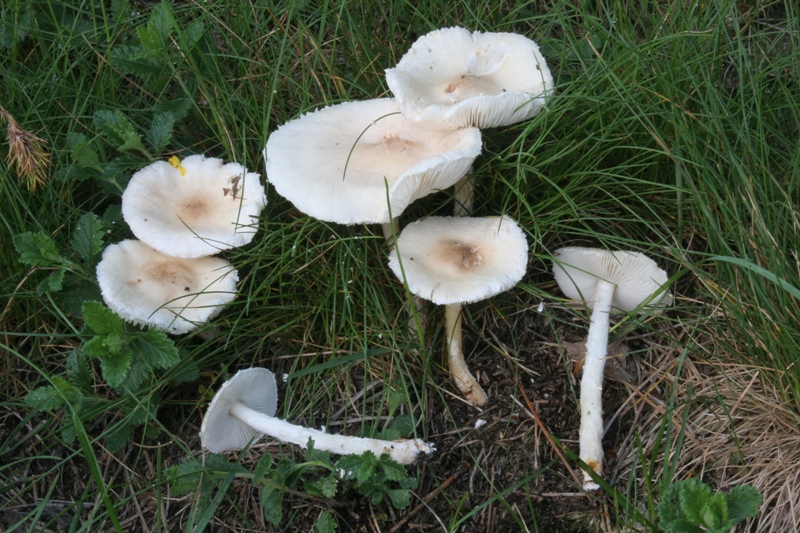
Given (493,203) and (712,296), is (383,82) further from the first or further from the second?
(712,296)

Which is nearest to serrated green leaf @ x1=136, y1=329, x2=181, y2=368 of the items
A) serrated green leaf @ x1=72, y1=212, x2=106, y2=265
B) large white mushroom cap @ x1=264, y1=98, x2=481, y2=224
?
serrated green leaf @ x1=72, y1=212, x2=106, y2=265

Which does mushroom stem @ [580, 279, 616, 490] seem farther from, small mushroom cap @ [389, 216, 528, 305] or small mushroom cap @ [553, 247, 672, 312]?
small mushroom cap @ [389, 216, 528, 305]

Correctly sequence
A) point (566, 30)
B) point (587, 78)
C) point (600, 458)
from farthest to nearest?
point (566, 30)
point (587, 78)
point (600, 458)

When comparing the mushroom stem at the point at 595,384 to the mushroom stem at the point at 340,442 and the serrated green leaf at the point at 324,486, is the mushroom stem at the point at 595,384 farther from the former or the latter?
the serrated green leaf at the point at 324,486

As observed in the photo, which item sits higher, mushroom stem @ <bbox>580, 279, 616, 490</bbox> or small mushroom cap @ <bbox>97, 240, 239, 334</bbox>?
small mushroom cap @ <bbox>97, 240, 239, 334</bbox>

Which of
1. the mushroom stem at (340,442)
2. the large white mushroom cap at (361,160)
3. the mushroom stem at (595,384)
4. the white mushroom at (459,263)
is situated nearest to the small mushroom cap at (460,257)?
the white mushroom at (459,263)

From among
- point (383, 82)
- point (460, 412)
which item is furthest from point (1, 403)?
point (383, 82)

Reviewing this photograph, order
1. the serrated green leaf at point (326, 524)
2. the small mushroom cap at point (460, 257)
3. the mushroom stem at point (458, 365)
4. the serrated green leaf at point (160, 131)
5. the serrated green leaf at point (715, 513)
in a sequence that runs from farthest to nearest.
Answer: the serrated green leaf at point (160, 131) < the mushroom stem at point (458, 365) < the small mushroom cap at point (460, 257) < the serrated green leaf at point (326, 524) < the serrated green leaf at point (715, 513)
